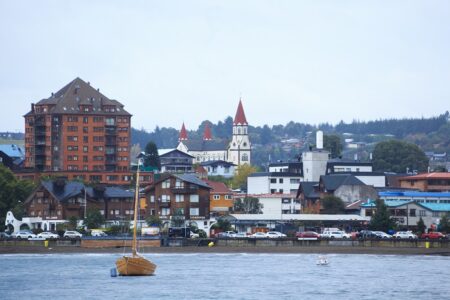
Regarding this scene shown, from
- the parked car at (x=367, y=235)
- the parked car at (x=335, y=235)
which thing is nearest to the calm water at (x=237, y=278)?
the parked car at (x=367, y=235)

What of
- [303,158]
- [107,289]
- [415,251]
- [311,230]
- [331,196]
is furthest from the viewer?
[303,158]

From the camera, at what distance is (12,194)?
155 m

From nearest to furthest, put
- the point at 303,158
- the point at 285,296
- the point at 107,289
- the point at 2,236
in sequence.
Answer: the point at 285,296 → the point at 107,289 → the point at 2,236 → the point at 303,158

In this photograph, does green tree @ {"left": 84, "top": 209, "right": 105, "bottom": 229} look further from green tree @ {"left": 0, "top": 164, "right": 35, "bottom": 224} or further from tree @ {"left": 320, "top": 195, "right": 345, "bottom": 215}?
tree @ {"left": 320, "top": 195, "right": 345, "bottom": 215}

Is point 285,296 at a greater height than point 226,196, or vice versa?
point 226,196

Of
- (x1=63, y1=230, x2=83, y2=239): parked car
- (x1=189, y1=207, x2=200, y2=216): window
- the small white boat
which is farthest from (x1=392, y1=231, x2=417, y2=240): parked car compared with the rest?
(x1=63, y1=230, x2=83, y2=239): parked car

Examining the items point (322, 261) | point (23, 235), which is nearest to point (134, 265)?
point (322, 261)

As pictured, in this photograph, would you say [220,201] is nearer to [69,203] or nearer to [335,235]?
[69,203]

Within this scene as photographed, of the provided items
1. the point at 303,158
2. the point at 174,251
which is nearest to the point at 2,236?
the point at 174,251

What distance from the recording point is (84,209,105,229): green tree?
144m

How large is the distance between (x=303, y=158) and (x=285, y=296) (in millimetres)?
118344

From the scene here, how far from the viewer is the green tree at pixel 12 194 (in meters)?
150

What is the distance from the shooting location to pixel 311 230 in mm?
148000

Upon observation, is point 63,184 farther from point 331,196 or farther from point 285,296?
point 285,296
